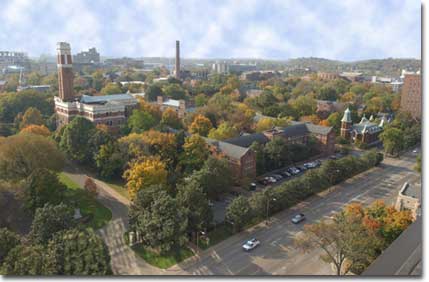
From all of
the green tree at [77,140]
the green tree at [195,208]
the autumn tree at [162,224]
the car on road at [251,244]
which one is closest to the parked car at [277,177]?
the car on road at [251,244]

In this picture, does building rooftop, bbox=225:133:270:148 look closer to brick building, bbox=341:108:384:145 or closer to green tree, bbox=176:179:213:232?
green tree, bbox=176:179:213:232

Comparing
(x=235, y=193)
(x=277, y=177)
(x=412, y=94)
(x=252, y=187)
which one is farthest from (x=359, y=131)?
(x=235, y=193)

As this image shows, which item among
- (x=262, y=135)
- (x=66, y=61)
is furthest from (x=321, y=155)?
(x=66, y=61)

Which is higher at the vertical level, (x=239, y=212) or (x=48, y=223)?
(x=48, y=223)

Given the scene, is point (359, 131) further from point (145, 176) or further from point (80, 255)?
point (80, 255)

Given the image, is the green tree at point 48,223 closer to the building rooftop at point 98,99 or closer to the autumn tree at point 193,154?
the autumn tree at point 193,154

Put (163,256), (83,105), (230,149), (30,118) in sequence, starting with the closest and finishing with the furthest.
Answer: (163,256)
(230,149)
(30,118)
(83,105)

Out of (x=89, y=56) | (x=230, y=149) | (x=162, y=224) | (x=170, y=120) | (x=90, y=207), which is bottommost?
(x=90, y=207)

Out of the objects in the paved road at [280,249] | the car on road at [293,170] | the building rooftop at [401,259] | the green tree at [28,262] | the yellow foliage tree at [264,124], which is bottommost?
the paved road at [280,249]
